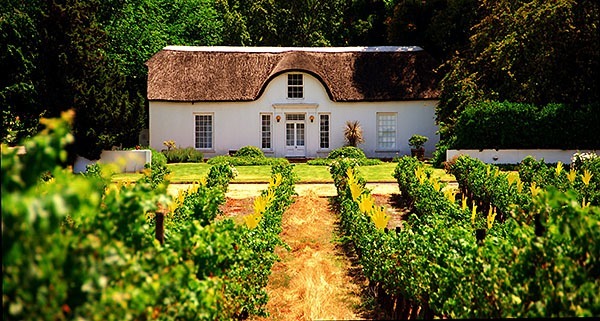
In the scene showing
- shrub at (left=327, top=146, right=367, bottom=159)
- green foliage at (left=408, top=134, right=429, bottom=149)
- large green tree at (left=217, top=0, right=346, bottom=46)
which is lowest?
shrub at (left=327, top=146, right=367, bottom=159)

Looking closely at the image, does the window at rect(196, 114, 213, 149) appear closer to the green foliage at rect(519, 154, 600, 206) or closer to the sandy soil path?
the sandy soil path

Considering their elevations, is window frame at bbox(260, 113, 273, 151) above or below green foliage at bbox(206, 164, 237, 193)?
above

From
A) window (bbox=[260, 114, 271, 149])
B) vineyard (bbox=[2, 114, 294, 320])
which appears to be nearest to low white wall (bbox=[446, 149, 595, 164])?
window (bbox=[260, 114, 271, 149])

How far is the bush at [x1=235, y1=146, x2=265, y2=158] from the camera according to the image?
3148cm

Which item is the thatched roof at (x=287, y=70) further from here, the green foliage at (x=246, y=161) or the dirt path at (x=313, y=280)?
the dirt path at (x=313, y=280)

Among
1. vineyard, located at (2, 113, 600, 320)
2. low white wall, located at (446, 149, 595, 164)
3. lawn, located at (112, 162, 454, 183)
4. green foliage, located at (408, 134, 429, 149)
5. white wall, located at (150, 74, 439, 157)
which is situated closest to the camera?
vineyard, located at (2, 113, 600, 320)

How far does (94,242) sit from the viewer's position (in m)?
3.28

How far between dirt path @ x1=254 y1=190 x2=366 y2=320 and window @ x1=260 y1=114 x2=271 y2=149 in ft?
63.0

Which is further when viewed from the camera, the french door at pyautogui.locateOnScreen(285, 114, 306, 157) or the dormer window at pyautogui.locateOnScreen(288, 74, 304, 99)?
the french door at pyautogui.locateOnScreen(285, 114, 306, 157)

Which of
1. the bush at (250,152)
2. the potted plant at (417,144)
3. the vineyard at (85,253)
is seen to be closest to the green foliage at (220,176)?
the vineyard at (85,253)

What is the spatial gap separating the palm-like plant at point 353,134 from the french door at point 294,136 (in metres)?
2.09

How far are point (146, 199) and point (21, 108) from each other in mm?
29505

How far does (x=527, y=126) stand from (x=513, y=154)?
1151 millimetres

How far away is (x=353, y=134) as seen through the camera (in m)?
33.1
